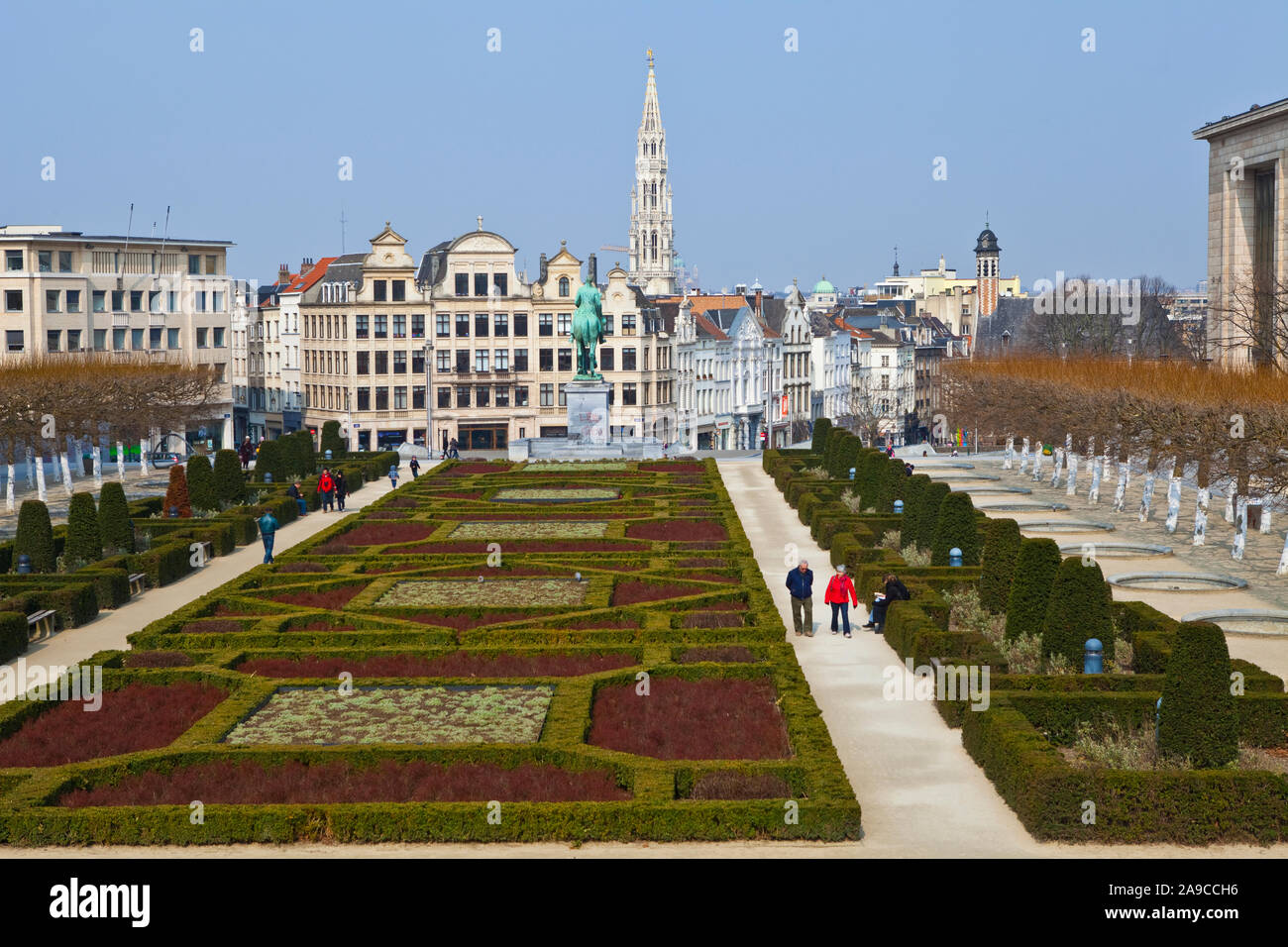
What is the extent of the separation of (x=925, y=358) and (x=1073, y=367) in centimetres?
10192

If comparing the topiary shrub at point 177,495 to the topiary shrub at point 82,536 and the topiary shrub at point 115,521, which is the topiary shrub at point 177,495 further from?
the topiary shrub at point 82,536

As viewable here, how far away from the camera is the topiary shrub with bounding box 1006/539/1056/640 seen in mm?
30359

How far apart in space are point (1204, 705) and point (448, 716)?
37.6 feet

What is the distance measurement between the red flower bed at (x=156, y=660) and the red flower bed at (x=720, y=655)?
9.09m

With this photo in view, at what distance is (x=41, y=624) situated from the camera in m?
35.8

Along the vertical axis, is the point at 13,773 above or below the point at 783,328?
Result: below

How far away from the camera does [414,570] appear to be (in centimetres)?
4166

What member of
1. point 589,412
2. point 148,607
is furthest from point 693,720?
point 589,412

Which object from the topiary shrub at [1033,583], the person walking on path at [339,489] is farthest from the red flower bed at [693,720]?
the person walking on path at [339,489]

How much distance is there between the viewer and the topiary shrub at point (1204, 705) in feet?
72.3

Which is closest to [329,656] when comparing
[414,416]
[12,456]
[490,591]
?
[490,591]

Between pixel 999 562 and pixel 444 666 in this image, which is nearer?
pixel 444 666

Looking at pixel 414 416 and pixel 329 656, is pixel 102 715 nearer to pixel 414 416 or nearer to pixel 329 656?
pixel 329 656

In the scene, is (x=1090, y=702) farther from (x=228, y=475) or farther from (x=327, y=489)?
(x=228, y=475)
